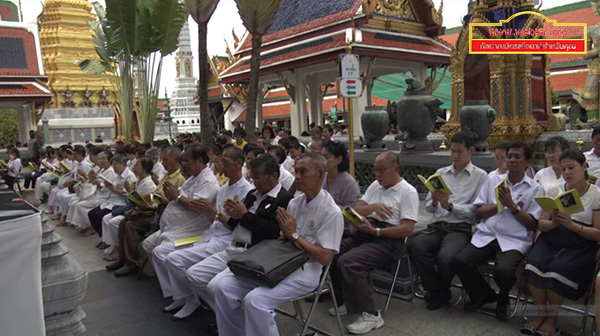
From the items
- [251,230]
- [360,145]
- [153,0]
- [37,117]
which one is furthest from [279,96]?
[251,230]

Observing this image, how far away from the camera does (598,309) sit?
134 inches

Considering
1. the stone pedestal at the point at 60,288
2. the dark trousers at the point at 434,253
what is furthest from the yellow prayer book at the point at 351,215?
the stone pedestal at the point at 60,288

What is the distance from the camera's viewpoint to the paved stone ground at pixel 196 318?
13.8ft

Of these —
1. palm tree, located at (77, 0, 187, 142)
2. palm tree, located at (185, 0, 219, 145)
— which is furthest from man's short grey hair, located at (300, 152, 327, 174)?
palm tree, located at (77, 0, 187, 142)

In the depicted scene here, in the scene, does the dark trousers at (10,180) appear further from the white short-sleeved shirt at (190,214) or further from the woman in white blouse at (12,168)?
the white short-sleeved shirt at (190,214)

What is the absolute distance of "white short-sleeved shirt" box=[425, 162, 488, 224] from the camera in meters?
4.68

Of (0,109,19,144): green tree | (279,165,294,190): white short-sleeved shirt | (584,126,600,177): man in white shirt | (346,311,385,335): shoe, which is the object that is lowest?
(346,311,385,335): shoe

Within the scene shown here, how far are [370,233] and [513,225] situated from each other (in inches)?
48.0

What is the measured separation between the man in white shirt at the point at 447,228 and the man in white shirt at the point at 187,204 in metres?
2.17

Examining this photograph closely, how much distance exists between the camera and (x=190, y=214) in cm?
537

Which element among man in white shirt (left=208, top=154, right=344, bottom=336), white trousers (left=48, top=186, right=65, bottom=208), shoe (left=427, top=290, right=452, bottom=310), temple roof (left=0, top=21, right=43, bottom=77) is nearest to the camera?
man in white shirt (left=208, top=154, right=344, bottom=336)

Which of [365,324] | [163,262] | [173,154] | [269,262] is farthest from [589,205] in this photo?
[173,154]

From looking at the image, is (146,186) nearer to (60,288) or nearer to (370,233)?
(370,233)

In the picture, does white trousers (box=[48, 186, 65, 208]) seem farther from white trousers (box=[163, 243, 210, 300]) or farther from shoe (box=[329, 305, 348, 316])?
shoe (box=[329, 305, 348, 316])
